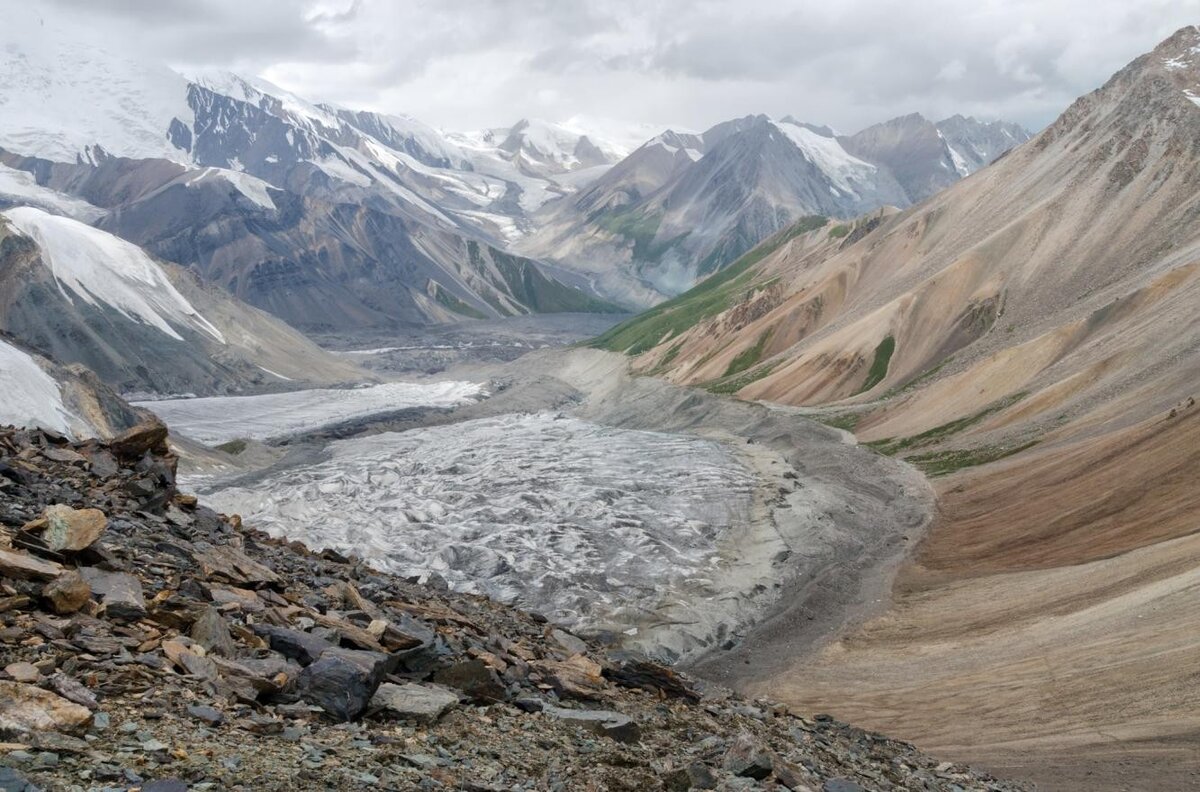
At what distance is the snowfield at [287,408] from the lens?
126 metres

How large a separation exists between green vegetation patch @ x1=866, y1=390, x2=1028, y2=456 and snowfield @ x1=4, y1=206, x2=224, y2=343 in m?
130

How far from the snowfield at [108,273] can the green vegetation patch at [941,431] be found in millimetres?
130377

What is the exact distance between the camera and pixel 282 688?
1531 cm

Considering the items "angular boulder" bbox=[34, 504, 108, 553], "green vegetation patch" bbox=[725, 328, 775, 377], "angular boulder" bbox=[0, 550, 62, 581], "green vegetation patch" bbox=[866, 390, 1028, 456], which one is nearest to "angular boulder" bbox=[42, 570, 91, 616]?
"angular boulder" bbox=[0, 550, 62, 581]

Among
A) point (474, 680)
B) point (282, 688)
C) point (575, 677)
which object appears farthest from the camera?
point (575, 677)

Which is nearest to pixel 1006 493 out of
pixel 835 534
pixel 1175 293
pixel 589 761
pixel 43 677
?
pixel 835 534

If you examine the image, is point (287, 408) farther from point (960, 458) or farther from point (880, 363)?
point (960, 458)

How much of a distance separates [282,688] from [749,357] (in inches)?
4666

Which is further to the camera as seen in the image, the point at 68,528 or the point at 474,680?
the point at 474,680

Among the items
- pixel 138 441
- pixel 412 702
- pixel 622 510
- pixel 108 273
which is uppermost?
pixel 108 273

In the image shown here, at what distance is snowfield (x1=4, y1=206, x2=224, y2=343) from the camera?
16312 centimetres

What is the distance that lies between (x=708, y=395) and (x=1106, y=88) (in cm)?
6433

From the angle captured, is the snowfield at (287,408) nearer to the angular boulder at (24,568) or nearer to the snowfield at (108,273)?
the snowfield at (108,273)

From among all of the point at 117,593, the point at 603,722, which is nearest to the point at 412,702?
the point at 603,722
